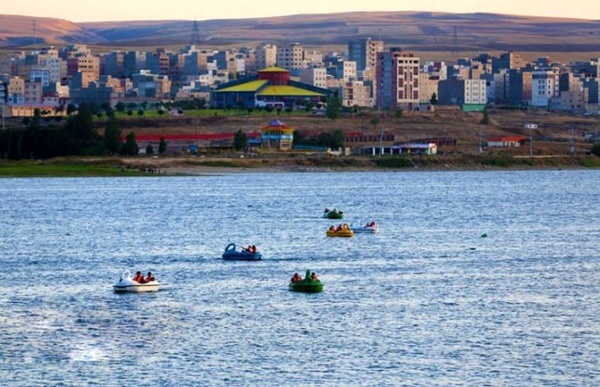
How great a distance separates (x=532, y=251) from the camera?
8762cm

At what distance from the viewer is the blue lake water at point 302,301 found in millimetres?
49781

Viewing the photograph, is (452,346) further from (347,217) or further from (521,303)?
(347,217)

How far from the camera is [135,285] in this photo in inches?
2625

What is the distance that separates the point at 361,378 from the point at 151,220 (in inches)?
2720

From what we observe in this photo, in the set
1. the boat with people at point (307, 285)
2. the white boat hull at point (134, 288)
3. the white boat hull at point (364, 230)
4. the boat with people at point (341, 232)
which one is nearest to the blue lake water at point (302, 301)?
the boat with people at point (307, 285)

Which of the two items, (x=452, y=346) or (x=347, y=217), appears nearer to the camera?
(x=452, y=346)

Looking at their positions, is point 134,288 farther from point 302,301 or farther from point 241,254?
point 241,254

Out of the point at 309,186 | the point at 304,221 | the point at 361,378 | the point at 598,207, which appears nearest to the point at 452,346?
the point at 361,378

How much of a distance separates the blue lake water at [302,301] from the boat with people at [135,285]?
80 centimetres

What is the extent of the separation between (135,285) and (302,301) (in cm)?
748

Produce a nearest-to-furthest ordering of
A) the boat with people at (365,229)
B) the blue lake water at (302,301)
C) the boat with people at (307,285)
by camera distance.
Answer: the blue lake water at (302,301) < the boat with people at (307,285) < the boat with people at (365,229)

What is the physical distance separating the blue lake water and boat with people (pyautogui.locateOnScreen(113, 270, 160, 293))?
0.80 m

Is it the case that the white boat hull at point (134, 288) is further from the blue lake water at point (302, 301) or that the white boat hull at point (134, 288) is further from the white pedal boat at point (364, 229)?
the white pedal boat at point (364, 229)

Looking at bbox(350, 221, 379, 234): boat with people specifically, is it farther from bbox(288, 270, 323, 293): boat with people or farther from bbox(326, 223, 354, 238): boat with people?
bbox(288, 270, 323, 293): boat with people
